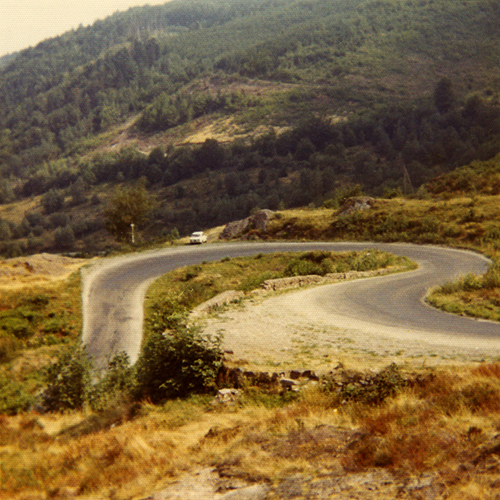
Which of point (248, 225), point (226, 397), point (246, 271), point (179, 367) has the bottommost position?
point (246, 271)

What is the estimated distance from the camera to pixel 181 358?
10.8 meters

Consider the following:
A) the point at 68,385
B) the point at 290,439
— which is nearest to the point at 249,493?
the point at 290,439

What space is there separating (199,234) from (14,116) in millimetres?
167232

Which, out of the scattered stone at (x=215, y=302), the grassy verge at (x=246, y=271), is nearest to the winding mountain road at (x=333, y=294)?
the grassy verge at (x=246, y=271)

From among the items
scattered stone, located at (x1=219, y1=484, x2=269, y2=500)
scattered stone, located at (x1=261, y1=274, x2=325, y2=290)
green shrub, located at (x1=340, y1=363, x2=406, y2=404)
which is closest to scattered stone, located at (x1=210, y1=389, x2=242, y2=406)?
green shrub, located at (x1=340, y1=363, x2=406, y2=404)

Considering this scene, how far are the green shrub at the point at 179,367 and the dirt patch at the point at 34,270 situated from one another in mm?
20628

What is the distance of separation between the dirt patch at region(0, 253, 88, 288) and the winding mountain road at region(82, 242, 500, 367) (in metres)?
1.92

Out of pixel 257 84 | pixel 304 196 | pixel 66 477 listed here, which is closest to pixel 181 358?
pixel 66 477

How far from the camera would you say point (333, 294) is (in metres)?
19.7

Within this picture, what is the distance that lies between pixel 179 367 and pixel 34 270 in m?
24.6

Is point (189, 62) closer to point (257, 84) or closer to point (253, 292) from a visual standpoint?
point (257, 84)

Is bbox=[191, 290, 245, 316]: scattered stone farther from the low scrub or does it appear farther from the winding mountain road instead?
the low scrub

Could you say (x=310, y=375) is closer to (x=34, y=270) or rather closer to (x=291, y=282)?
(x=291, y=282)

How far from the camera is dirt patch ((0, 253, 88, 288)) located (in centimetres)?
2961
